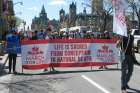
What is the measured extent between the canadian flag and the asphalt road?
1730mm

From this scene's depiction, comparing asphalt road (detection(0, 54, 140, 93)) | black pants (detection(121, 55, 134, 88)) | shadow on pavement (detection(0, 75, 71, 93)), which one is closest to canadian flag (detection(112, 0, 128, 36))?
black pants (detection(121, 55, 134, 88))

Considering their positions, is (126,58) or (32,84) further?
(32,84)

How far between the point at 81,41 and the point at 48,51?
154 centimetres

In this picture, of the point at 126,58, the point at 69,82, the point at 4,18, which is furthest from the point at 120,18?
the point at 4,18

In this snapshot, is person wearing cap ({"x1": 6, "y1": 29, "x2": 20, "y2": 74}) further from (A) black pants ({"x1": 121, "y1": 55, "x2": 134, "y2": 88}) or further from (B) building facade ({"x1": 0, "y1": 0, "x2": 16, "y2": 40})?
(B) building facade ({"x1": 0, "y1": 0, "x2": 16, "y2": 40})

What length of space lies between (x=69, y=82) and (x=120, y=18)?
357 cm

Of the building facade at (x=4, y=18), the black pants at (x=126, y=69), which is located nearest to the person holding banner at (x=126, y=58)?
the black pants at (x=126, y=69)

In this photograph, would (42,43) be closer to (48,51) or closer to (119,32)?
(48,51)

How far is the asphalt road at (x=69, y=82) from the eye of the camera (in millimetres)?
13415

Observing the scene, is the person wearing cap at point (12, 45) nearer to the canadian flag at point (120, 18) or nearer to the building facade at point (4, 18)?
the canadian flag at point (120, 18)

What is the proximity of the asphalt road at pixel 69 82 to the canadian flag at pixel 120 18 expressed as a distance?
1730 millimetres

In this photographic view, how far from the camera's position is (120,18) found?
12.7 meters

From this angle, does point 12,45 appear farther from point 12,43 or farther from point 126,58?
point 126,58

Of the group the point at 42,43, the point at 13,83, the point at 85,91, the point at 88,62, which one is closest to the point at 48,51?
the point at 42,43
